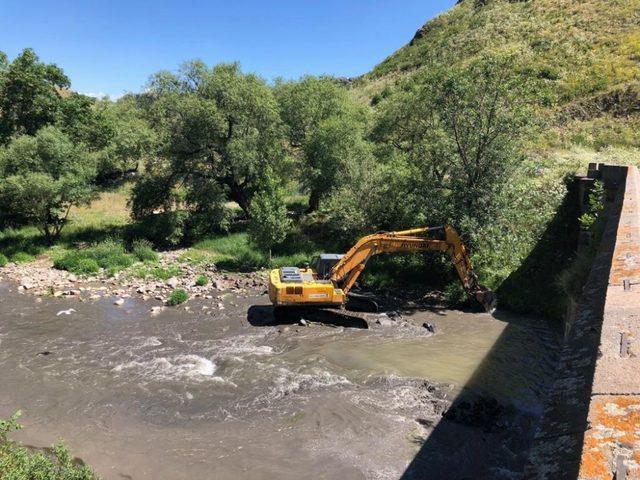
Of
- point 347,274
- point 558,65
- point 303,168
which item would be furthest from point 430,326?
point 558,65

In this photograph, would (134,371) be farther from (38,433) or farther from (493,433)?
(493,433)

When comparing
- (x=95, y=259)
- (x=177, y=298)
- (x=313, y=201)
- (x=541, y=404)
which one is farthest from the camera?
(x=313, y=201)

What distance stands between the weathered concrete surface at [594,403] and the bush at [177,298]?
1596cm

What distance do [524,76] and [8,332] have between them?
1975 cm

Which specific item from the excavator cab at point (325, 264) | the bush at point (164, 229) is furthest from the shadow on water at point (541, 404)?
the bush at point (164, 229)

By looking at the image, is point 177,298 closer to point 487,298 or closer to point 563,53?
point 487,298

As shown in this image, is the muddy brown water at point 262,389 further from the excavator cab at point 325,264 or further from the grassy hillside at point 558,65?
the grassy hillside at point 558,65

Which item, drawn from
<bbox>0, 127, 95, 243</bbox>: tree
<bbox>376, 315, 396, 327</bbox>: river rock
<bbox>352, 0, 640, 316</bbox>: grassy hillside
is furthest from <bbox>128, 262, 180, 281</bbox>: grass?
<bbox>352, 0, 640, 316</bbox>: grassy hillside

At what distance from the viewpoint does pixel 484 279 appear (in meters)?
18.4

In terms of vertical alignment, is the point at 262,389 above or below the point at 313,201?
below

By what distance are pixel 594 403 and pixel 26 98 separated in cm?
3687

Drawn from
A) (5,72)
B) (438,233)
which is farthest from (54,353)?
(5,72)

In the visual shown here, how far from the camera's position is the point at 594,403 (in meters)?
2.55

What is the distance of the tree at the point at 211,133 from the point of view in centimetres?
2505
